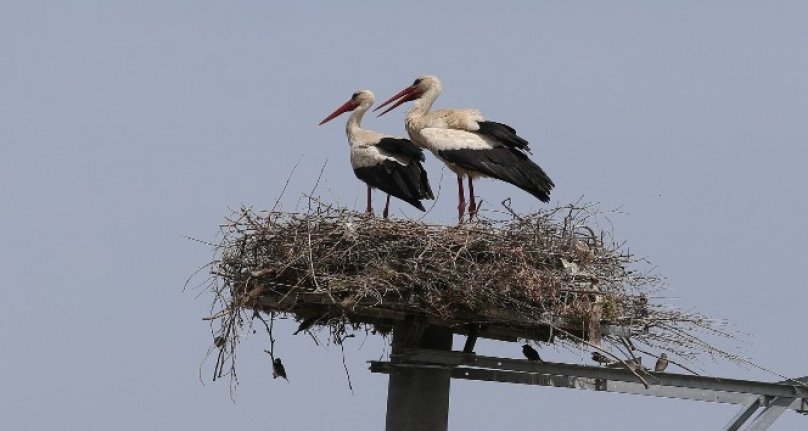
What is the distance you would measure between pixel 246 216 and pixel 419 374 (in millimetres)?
1355

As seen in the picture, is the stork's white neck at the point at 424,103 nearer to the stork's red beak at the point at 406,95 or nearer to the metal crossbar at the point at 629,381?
the stork's red beak at the point at 406,95

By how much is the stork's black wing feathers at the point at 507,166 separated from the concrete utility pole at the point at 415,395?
1.88 meters

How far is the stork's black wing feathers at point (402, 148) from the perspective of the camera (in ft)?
40.3

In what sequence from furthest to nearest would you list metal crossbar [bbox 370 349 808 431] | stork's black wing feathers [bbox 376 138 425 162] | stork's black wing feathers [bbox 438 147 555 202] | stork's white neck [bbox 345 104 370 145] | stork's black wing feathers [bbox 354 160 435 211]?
stork's white neck [bbox 345 104 370 145], stork's black wing feathers [bbox 376 138 425 162], stork's black wing feathers [bbox 354 160 435 211], stork's black wing feathers [bbox 438 147 555 202], metal crossbar [bbox 370 349 808 431]

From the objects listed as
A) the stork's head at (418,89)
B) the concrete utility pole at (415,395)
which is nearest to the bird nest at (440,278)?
the concrete utility pole at (415,395)

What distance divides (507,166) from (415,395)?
7.71ft

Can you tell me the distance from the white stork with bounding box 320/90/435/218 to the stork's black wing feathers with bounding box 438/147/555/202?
1.60 ft

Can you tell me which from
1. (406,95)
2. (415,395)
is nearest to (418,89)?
(406,95)

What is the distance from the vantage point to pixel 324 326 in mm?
9789

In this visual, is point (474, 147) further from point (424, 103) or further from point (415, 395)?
point (415, 395)

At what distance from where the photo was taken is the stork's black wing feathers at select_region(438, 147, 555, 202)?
1113 centimetres

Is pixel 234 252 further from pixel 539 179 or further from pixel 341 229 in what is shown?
pixel 539 179

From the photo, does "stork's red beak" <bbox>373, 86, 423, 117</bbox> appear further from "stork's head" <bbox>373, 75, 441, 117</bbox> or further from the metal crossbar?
the metal crossbar

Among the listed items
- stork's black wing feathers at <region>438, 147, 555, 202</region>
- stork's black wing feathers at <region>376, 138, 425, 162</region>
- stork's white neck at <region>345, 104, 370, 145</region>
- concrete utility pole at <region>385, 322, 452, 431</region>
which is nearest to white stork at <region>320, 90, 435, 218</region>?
stork's black wing feathers at <region>376, 138, 425, 162</region>
